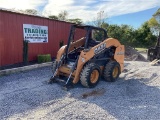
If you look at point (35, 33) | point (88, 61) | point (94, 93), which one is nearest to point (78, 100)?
point (94, 93)

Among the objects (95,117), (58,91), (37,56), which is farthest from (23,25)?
(95,117)

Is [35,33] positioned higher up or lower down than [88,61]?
higher up

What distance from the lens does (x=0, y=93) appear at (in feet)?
19.8

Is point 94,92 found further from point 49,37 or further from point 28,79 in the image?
point 49,37

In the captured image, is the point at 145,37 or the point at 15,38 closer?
the point at 15,38

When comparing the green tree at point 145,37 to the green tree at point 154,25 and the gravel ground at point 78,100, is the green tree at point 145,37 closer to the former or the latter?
the green tree at point 154,25

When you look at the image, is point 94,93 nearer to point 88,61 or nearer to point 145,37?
point 88,61

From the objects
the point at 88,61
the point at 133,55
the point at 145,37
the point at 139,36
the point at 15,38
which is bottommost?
the point at 133,55

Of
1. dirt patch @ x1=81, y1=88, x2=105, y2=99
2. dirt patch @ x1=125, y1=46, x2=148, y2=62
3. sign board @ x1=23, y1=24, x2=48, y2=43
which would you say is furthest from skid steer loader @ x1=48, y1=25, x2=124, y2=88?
dirt patch @ x1=125, y1=46, x2=148, y2=62

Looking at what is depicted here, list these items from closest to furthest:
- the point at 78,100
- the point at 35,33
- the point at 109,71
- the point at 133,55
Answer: the point at 78,100, the point at 109,71, the point at 35,33, the point at 133,55

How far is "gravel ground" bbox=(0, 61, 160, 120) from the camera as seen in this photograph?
468 centimetres

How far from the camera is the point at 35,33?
37.7ft

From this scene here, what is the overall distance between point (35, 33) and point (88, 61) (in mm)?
5688

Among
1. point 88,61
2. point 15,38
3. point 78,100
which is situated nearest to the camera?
point 78,100
